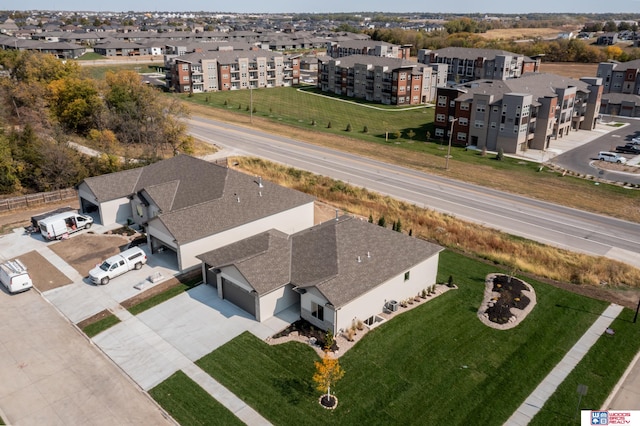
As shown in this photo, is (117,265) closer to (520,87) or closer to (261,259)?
(261,259)

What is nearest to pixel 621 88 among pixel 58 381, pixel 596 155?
pixel 596 155

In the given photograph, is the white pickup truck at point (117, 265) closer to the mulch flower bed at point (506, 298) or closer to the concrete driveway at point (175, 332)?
the concrete driveway at point (175, 332)

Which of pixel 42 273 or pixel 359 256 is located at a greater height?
pixel 359 256

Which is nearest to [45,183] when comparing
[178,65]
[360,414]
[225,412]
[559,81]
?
[225,412]

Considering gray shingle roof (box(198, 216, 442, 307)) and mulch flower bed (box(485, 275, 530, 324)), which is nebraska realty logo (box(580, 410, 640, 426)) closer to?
mulch flower bed (box(485, 275, 530, 324))

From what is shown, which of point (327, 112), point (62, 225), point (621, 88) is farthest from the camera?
point (621, 88)

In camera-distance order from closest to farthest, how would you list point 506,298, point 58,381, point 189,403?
point 189,403 → point 58,381 → point 506,298

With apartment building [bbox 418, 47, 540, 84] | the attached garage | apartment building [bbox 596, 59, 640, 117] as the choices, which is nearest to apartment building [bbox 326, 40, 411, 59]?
apartment building [bbox 418, 47, 540, 84]
